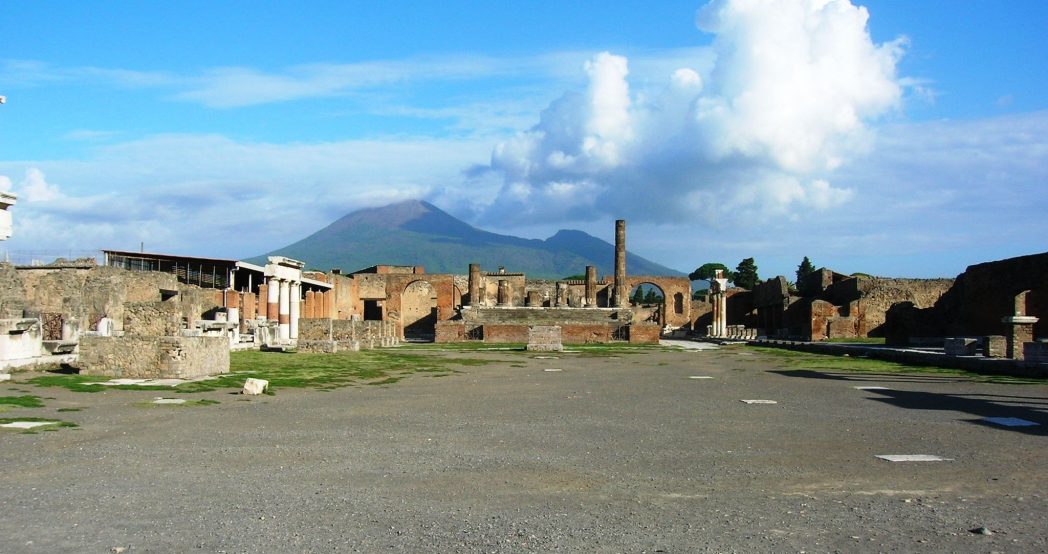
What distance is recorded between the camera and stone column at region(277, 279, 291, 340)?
36531mm

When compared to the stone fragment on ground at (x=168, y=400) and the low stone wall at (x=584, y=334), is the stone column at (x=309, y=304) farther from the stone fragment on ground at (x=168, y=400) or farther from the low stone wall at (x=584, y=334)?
the stone fragment on ground at (x=168, y=400)

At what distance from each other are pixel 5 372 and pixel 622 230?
1998 inches

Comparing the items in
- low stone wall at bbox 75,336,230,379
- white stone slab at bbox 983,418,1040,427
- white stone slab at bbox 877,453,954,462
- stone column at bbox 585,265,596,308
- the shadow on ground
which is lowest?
the shadow on ground

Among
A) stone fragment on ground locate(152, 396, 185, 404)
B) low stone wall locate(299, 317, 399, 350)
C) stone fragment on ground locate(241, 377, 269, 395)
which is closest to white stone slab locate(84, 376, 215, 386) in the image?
stone fragment on ground locate(241, 377, 269, 395)

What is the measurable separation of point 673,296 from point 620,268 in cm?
1734

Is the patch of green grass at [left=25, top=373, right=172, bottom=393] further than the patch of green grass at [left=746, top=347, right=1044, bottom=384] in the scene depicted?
No

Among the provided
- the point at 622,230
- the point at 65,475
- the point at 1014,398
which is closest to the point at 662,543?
the point at 65,475

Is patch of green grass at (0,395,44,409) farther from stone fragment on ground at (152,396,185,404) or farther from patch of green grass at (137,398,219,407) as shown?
stone fragment on ground at (152,396,185,404)

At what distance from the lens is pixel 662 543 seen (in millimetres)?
5156

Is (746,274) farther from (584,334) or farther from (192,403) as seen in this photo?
(192,403)

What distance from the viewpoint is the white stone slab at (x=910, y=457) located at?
823 centimetres

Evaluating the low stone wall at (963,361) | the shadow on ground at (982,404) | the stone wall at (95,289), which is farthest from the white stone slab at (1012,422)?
the stone wall at (95,289)

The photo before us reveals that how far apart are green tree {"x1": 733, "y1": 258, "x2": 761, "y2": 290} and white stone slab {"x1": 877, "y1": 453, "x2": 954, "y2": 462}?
101 meters

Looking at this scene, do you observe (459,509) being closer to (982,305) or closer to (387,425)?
(387,425)
